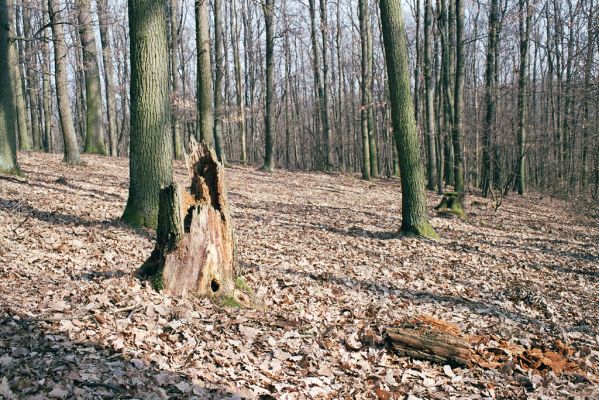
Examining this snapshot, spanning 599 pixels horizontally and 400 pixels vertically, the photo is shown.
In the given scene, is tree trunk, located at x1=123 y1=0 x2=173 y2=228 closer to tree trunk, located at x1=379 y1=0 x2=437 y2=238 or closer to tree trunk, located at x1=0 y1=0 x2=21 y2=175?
tree trunk, located at x1=379 y1=0 x2=437 y2=238

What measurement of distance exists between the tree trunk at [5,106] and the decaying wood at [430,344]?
9.86 metres

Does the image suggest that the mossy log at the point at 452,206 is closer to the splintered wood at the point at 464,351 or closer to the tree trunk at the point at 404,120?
the tree trunk at the point at 404,120

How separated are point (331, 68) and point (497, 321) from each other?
129 ft

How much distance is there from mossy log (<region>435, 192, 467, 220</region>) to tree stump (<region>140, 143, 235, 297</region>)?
10.5m

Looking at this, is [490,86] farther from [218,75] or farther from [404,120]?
[218,75]

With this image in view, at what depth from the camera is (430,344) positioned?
485cm

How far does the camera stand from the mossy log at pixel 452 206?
47.6ft

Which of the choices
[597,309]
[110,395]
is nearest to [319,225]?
[597,309]

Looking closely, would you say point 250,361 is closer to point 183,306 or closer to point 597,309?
point 183,306

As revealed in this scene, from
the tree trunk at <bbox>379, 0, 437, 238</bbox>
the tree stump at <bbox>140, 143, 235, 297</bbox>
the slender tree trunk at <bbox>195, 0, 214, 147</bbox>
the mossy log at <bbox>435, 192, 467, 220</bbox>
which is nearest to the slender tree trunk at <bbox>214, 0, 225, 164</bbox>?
the slender tree trunk at <bbox>195, 0, 214, 147</bbox>

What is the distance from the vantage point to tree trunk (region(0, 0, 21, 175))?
414 inches

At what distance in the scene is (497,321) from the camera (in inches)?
240

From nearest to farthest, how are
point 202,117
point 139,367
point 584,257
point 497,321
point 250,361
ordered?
1. point 139,367
2. point 250,361
3. point 497,321
4. point 584,257
5. point 202,117

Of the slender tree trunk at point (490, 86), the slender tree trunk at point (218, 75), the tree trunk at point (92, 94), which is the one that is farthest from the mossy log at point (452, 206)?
the tree trunk at point (92, 94)
